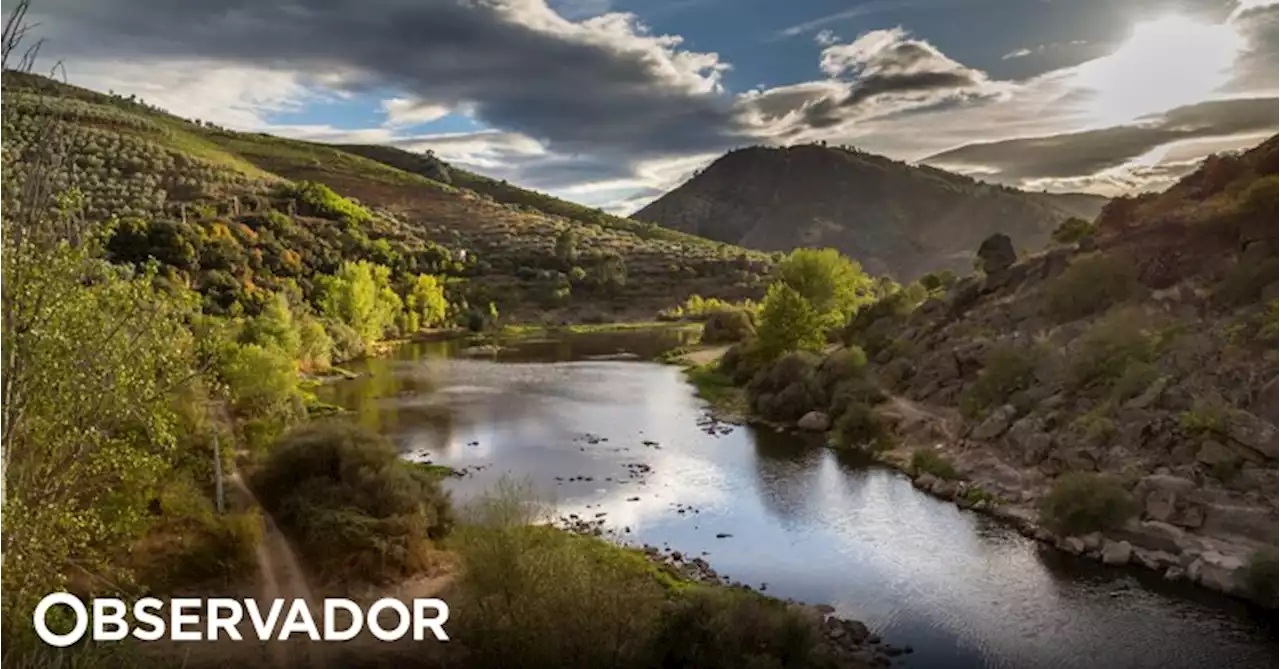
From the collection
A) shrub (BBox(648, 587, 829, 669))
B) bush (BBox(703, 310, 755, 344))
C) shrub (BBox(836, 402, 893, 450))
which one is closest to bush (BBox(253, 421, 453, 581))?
shrub (BBox(648, 587, 829, 669))

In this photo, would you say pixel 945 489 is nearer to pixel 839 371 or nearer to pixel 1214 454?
pixel 1214 454

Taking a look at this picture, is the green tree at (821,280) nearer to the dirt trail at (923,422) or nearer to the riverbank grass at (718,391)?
the riverbank grass at (718,391)

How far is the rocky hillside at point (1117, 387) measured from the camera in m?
30.4

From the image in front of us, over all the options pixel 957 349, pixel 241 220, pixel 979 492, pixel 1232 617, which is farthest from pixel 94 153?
pixel 1232 617

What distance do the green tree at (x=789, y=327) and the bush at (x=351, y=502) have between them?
3847cm

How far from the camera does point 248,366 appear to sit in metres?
40.3

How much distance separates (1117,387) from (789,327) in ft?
91.4

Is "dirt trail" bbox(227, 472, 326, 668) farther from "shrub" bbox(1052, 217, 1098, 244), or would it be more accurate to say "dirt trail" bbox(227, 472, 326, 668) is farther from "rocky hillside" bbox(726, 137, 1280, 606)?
"shrub" bbox(1052, 217, 1098, 244)

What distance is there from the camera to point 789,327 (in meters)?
64.7

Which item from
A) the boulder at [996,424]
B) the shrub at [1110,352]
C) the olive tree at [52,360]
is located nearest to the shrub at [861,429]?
the boulder at [996,424]

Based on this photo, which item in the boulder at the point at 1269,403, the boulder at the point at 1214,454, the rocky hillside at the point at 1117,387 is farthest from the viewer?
the boulder at the point at 1269,403

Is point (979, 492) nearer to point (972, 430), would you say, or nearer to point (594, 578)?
point (972, 430)

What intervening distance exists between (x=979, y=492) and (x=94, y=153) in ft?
345

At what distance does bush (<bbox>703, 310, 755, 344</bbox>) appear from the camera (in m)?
95.9
